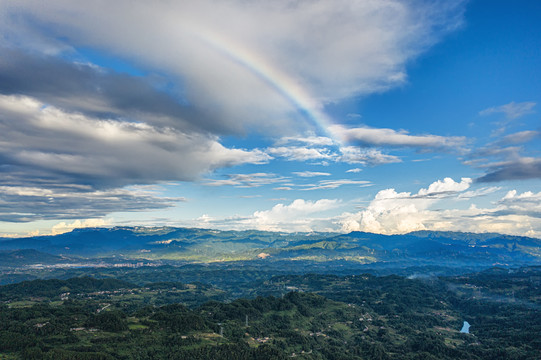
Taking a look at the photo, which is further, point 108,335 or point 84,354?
point 108,335

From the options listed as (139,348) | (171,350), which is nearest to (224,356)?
(171,350)

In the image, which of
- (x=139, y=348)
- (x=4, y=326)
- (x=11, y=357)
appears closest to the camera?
(x=11, y=357)

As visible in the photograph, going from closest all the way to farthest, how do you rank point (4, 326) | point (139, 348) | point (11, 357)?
point (11, 357) → point (139, 348) → point (4, 326)

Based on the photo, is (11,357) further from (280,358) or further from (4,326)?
(280,358)

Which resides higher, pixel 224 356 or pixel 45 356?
pixel 45 356

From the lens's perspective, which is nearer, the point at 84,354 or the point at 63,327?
the point at 84,354

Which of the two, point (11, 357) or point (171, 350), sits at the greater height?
point (11, 357)

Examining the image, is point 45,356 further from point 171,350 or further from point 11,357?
point 171,350

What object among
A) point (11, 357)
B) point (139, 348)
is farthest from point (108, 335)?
point (11, 357)
